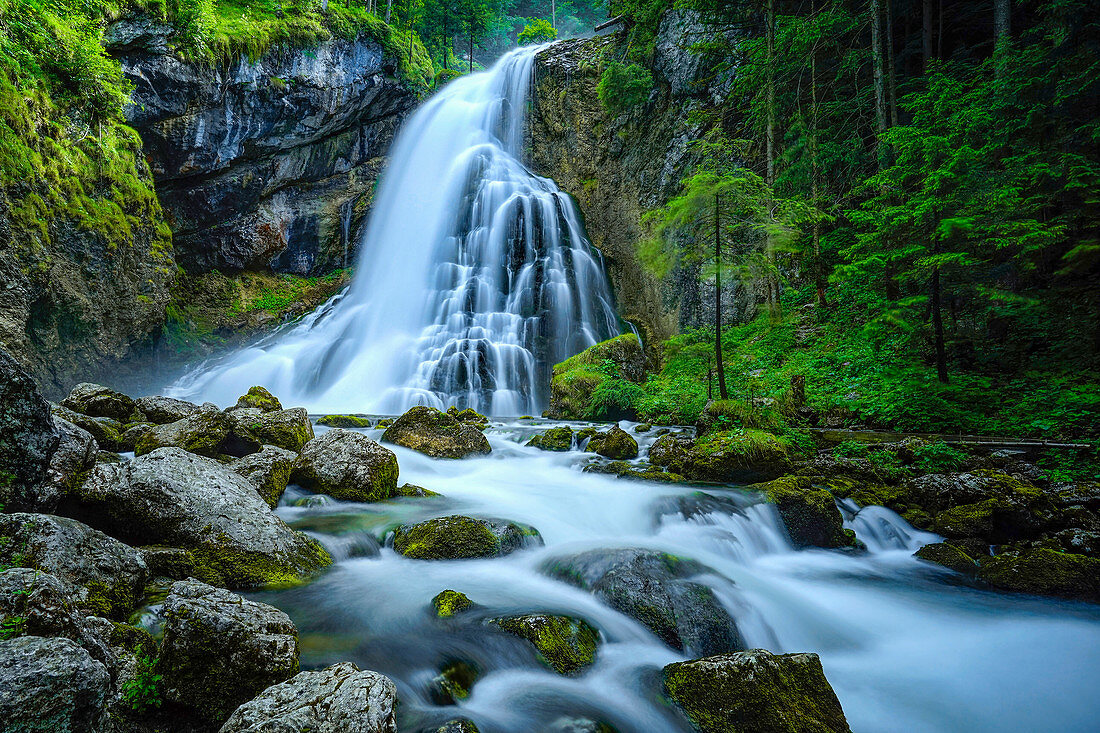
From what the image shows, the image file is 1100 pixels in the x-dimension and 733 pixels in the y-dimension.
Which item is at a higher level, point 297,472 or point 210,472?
point 210,472

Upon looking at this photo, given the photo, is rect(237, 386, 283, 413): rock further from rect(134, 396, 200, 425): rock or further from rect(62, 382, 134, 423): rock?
rect(62, 382, 134, 423): rock

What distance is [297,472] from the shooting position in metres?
6.11

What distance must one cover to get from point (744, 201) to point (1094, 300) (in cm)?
680

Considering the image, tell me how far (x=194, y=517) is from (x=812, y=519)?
6.39 m

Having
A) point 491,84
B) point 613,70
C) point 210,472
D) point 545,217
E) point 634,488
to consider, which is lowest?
point 634,488

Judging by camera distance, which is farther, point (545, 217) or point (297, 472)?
point (545, 217)

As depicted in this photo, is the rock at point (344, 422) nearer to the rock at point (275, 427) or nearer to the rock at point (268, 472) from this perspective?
the rock at point (275, 427)

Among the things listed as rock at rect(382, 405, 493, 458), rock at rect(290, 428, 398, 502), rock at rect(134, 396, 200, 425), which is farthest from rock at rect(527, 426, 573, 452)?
rock at rect(134, 396, 200, 425)

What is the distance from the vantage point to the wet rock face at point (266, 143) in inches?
672

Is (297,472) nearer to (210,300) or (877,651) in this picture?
(877,651)

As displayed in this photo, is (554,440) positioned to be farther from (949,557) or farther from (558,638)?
(558,638)

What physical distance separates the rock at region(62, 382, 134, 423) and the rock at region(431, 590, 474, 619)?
8.22 m

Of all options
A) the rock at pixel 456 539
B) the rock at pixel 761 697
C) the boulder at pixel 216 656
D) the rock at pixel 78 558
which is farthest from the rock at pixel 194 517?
the rock at pixel 761 697

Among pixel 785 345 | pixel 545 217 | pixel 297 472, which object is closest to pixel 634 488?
pixel 297 472
